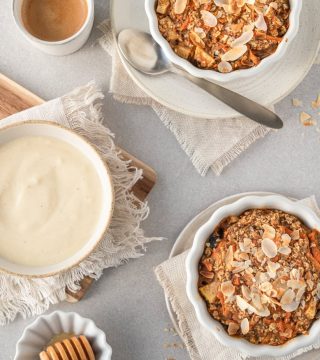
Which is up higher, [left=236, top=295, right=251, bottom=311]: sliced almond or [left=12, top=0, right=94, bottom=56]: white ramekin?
[left=12, top=0, right=94, bottom=56]: white ramekin

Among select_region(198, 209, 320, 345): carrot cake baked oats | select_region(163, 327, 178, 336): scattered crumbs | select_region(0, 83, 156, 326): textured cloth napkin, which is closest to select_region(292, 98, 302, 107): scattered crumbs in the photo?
select_region(198, 209, 320, 345): carrot cake baked oats

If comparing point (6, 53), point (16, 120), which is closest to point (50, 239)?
point (16, 120)

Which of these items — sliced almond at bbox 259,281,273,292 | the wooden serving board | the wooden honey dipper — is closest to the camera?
sliced almond at bbox 259,281,273,292

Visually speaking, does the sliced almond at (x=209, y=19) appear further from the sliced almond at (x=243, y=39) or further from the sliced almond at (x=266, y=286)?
the sliced almond at (x=266, y=286)

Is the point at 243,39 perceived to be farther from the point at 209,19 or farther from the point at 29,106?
Result: the point at 29,106

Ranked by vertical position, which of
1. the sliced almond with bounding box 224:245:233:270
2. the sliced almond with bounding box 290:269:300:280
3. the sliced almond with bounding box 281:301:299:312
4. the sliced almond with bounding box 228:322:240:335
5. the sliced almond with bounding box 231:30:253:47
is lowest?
the sliced almond with bounding box 228:322:240:335

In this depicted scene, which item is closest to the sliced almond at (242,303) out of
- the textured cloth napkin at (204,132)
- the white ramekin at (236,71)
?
the textured cloth napkin at (204,132)

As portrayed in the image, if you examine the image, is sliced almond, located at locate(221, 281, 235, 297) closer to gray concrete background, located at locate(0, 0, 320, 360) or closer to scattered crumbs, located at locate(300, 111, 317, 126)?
gray concrete background, located at locate(0, 0, 320, 360)
